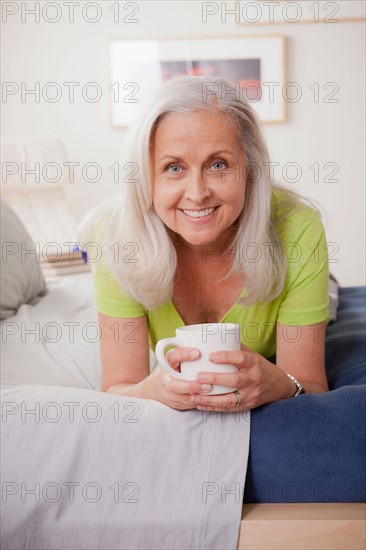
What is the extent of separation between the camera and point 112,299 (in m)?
1.23

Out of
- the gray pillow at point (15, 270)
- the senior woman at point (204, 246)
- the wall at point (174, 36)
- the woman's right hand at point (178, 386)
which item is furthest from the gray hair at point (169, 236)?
the wall at point (174, 36)

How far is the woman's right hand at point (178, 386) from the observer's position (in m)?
0.89

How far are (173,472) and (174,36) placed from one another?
3711 millimetres

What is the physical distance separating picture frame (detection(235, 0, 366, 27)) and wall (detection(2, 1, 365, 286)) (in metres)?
0.04

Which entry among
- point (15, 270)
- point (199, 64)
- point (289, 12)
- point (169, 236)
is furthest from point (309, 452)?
point (289, 12)

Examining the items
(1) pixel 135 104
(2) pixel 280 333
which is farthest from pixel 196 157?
(1) pixel 135 104

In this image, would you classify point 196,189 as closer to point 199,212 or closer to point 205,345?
point 199,212

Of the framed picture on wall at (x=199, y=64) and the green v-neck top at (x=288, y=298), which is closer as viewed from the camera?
the green v-neck top at (x=288, y=298)

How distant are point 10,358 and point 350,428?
65cm

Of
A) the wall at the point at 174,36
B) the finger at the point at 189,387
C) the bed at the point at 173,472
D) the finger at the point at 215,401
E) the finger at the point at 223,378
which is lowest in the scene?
the bed at the point at 173,472

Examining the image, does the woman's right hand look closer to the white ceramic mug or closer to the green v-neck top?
the white ceramic mug

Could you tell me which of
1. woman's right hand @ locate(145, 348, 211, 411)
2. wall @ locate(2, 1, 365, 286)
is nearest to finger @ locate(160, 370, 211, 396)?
woman's right hand @ locate(145, 348, 211, 411)

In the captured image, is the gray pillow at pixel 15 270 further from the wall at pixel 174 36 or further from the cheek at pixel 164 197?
the wall at pixel 174 36

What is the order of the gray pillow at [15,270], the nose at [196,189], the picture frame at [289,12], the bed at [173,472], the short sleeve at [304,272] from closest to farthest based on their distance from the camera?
the bed at [173,472], the nose at [196,189], the short sleeve at [304,272], the gray pillow at [15,270], the picture frame at [289,12]
